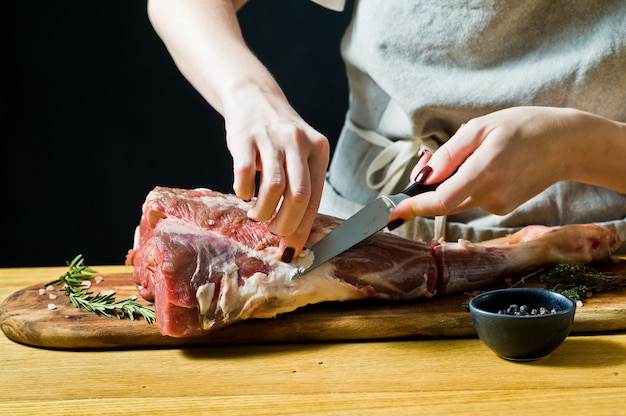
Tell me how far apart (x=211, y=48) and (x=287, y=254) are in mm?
548

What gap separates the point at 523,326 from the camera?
61.2 inches

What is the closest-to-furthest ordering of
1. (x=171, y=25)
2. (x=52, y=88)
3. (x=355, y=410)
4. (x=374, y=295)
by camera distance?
(x=355, y=410) → (x=374, y=295) → (x=171, y=25) → (x=52, y=88)

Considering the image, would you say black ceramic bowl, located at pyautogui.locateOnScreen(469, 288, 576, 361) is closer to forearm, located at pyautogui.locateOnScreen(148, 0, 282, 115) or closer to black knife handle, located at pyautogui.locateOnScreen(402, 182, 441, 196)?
black knife handle, located at pyautogui.locateOnScreen(402, 182, 441, 196)

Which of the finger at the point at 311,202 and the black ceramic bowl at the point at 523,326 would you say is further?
the finger at the point at 311,202

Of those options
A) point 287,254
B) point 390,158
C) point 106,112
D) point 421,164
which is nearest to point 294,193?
point 287,254

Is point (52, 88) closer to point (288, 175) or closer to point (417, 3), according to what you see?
point (417, 3)

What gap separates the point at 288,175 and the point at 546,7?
968 mm

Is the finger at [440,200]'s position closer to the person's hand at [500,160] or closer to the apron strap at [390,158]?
the person's hand at [500,160]

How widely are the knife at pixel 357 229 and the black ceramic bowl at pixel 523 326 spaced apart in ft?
0.92

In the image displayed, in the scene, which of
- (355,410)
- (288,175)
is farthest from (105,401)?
(288,175)

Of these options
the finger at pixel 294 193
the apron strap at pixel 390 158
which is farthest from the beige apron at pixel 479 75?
the finger at pixel 294 193

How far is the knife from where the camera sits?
1.78 metres

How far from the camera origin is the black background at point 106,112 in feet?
11.9

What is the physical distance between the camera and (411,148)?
2.32 metres
